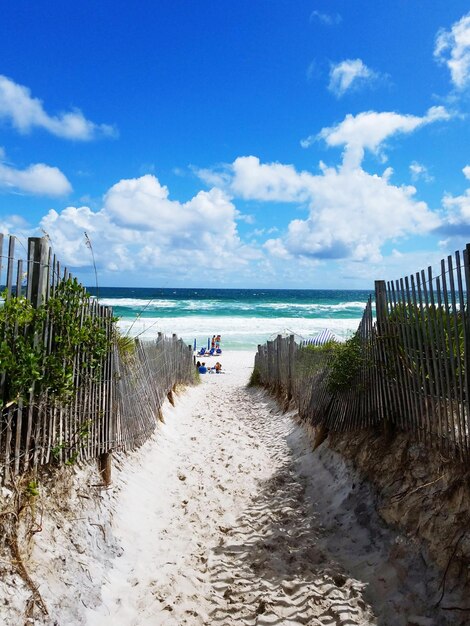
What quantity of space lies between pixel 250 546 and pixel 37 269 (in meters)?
3.29

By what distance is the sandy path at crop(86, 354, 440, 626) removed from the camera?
10.6ft

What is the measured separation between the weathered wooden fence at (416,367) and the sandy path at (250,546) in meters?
0.86

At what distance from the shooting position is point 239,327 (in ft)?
138

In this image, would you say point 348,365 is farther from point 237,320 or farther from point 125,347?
point 237,320

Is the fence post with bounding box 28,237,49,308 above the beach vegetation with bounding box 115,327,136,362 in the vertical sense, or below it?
above

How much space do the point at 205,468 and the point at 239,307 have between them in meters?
→ 52.6

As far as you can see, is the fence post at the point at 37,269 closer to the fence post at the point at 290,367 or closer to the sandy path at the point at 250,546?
the sandy path at the point at 250,546

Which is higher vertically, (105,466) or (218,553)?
(105,466)

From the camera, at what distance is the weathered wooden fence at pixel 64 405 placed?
10.4ft

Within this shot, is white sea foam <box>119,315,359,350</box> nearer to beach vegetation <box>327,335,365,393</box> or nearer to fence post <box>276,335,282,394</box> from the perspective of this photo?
fence post <box>276,335,282,394</box>

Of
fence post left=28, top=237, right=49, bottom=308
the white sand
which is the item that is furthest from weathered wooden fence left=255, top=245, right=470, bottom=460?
fence post left=28, top=237, right=49, bottom=308

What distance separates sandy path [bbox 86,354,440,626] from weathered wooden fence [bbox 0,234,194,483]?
0.65 m

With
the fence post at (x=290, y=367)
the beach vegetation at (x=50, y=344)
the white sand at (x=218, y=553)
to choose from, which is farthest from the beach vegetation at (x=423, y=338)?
the fence post at (x=290, y=367)

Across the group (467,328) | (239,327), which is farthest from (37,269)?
(239,327)
